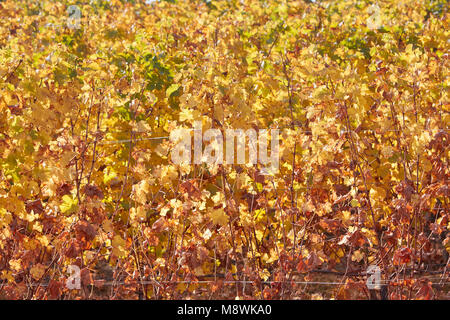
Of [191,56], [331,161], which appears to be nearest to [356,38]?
[191,56]

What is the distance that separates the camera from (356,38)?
14.5ft

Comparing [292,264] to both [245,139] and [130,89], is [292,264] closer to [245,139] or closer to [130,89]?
[245,139]

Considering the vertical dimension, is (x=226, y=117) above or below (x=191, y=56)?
below

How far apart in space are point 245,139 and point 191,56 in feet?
4.71

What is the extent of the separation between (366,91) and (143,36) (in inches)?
62.5

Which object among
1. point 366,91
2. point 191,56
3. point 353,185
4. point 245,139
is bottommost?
point 353,185

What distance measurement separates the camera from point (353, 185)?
2771mm

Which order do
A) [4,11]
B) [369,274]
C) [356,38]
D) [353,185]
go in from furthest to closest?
[4,11], [356,38], [369,274], [353,185]

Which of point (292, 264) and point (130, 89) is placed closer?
point (292, 264)

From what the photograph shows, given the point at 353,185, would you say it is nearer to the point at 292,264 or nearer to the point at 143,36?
the point at 292,264
